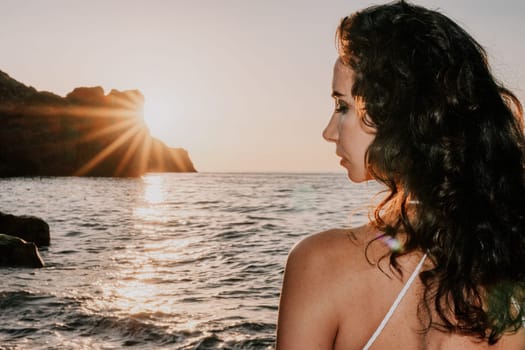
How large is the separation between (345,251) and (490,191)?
1.55ft

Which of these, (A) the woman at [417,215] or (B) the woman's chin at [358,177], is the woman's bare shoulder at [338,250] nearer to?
(A) the woman at [417,215]

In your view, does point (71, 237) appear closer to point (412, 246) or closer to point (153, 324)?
point (153, 324)

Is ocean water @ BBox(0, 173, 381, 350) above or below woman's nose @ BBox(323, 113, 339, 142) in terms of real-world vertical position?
below

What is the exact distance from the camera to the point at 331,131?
55.4 inches

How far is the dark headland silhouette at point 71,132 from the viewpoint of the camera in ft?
295

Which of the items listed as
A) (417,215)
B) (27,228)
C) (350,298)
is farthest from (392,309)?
(27,228)

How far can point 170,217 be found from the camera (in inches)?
991

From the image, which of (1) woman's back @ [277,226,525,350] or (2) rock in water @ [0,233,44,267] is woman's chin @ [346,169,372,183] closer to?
(1) woman's back @ [277,226,525,350]

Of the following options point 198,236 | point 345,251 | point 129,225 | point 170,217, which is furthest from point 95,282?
point 170,217

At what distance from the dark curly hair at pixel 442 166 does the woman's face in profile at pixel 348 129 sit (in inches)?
1.2

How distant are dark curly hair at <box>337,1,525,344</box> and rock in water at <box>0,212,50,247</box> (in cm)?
1479

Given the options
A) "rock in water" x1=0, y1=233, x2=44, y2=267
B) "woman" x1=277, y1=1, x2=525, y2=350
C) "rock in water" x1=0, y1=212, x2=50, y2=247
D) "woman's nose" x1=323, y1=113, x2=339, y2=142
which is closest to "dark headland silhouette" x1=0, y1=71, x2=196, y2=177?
"rock in water" x1=0, y1=212, x2=50, y2=247

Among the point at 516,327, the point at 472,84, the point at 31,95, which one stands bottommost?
the point at 516,327

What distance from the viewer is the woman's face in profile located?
134 centimetres
